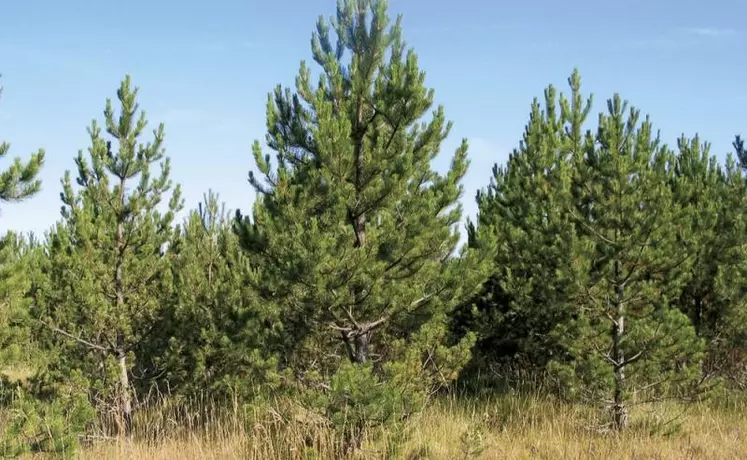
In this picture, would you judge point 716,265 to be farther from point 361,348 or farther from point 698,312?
point 361,348

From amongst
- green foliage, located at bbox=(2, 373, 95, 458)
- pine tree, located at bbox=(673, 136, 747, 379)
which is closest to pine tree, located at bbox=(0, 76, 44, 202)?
green foliage, located at bbox=(2, 373, 95, 458)

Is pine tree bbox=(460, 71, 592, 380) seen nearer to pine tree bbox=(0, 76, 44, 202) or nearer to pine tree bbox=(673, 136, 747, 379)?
pine tree bbox=(673, 136, 747, 379)

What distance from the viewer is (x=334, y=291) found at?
22.0ft

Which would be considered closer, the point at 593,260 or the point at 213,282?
the point at 593,260

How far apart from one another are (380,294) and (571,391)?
3042 millimetres

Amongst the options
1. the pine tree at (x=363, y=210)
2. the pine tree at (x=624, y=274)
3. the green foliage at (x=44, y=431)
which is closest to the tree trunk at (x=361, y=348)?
the pine tree at (x=363, y=210)

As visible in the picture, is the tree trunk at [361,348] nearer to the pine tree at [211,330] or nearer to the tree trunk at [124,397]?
the pine tree at [211,330]

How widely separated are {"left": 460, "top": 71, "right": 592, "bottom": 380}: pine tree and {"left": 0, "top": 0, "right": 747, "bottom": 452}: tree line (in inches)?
3.0

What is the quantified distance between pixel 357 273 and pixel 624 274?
3915mm

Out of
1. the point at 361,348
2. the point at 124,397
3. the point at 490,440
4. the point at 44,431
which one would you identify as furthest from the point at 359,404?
the point at 124,397

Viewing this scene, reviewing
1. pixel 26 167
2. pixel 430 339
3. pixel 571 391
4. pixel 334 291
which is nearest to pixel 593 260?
pixel 571 391

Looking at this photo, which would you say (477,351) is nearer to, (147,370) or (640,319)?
(640,319)

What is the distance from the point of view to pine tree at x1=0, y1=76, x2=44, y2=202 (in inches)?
248

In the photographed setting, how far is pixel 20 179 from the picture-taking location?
252 inches
